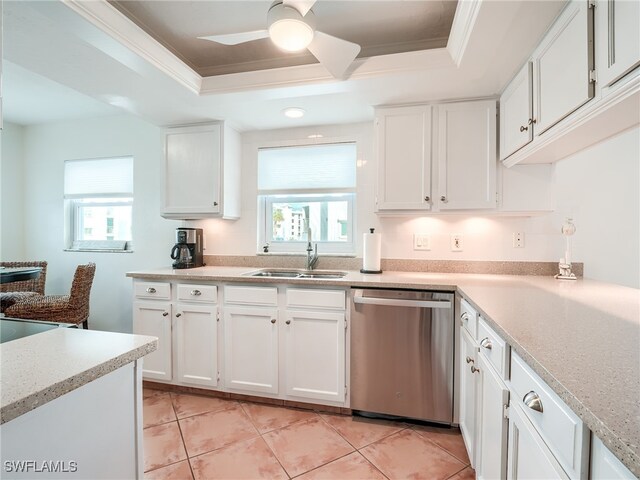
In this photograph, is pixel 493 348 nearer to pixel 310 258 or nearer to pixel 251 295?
pixel 251 295

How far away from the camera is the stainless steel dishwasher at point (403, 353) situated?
1.95m

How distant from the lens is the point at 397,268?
8.51ft

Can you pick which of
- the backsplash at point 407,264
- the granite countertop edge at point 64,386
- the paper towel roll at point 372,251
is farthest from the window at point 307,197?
the granite countertop edge at point 64,386

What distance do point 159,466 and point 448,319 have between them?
179 centimetres

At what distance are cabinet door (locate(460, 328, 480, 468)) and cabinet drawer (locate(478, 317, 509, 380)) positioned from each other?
14cm

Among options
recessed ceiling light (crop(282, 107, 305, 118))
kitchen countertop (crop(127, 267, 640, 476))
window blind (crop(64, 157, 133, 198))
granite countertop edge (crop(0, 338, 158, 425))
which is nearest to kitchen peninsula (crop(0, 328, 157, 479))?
granite countertop edge (crop(0, 338, 158, 425))

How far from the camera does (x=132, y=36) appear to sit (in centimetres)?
163

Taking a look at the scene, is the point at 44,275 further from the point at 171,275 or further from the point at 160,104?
the point at 160,104

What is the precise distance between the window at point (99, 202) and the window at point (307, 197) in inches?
61.1

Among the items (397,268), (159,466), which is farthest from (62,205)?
(397,268)

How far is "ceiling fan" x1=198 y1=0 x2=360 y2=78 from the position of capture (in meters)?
1.35

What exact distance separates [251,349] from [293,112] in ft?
5.91

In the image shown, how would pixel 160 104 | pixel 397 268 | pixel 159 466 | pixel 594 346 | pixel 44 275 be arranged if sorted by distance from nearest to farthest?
pixel 594 346 → pixel 159 466 → pixel 160 104 → pixel 397 268 → pixel 44 275

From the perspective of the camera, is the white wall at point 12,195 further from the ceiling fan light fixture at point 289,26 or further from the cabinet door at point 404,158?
the cabinet door at point 404,158
